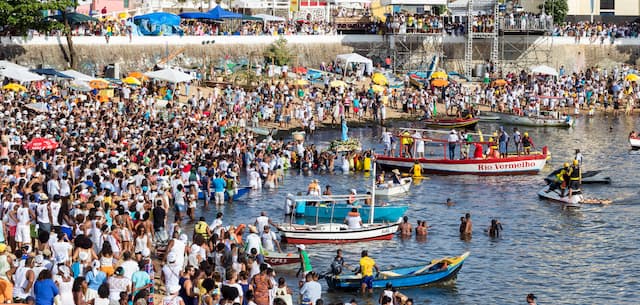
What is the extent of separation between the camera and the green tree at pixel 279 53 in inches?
2699

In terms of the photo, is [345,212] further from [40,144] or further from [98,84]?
[98,84]

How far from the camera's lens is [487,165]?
4666 cm

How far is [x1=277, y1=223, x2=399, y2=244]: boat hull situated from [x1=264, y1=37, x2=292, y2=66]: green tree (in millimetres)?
36364

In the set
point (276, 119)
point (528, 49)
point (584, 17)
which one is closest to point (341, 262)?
point (276, 119)

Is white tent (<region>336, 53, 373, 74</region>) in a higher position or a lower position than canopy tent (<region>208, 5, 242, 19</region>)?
lower

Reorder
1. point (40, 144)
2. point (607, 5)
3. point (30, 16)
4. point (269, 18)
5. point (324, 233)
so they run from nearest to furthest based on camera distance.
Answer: point (324, 233) → point (40, 144) → point (30, 16) → point (269, 18) → point (607, 5)

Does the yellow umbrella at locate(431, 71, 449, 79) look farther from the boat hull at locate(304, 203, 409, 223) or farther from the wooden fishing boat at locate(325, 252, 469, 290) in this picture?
the wooden fishing boat at locate(325, 252, 469, 290)

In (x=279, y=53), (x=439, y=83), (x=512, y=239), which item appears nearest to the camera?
(x=512, y=239)

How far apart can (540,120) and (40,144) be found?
1336 inches

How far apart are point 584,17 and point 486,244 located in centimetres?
5364

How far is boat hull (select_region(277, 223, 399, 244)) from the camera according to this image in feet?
107

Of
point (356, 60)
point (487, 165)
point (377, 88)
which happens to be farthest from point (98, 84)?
point (356, 60)

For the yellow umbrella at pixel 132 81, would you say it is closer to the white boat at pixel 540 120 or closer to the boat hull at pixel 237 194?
the boat hull at pixel 237 194

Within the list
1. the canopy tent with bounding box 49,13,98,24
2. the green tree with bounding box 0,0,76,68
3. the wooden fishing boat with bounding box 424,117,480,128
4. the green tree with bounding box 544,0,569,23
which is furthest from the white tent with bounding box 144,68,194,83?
the green tree with bounding box 544,0,569,23
